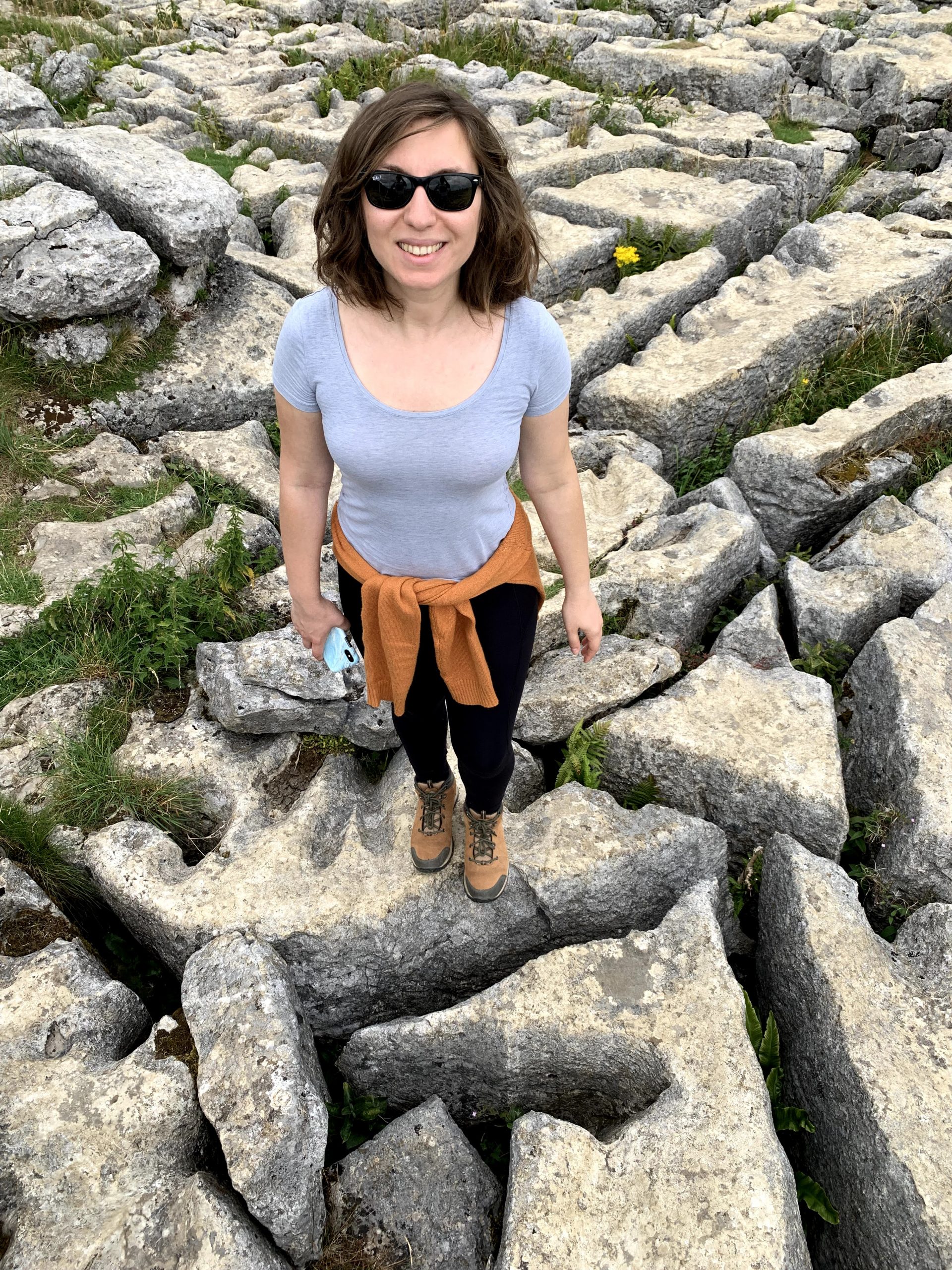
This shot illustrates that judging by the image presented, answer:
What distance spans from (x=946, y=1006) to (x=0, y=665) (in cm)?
493

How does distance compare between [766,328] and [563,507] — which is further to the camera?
[766,328]

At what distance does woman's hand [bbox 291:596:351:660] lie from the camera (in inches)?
130

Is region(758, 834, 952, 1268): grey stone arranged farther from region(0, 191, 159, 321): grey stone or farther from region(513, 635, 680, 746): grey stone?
region(0, 191, 159, 321): grey stone

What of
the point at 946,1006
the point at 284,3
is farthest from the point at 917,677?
the point at 284,3

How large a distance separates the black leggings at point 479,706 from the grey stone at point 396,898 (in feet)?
1.74

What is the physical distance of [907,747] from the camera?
4227 mm

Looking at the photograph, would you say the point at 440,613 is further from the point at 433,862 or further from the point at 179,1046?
the point at 179,1046

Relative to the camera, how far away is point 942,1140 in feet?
9.75

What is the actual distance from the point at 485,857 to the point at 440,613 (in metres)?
1.34

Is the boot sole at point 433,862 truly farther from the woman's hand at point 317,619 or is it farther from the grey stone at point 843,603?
the grey stone at point 843,603

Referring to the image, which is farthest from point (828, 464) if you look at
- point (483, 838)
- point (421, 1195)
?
point (421, 1195)

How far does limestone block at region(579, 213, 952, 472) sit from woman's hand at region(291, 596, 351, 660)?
396cm

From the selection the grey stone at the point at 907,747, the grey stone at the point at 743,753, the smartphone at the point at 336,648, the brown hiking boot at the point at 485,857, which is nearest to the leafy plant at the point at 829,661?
the grey stone at the point at 907,747

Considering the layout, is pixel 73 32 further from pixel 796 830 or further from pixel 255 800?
pixel 796 830
